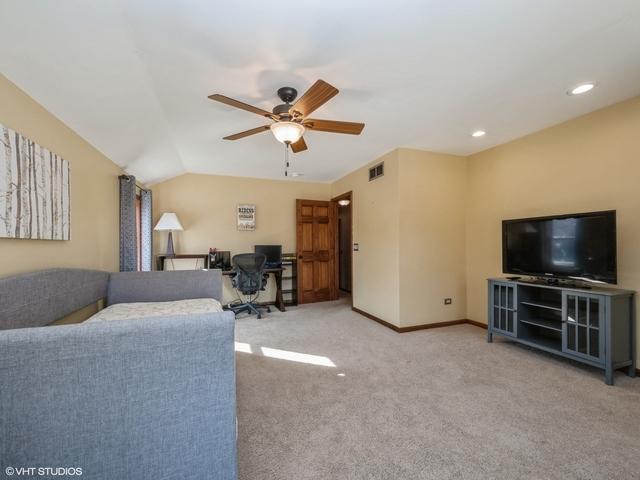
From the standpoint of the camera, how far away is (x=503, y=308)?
3033 mm

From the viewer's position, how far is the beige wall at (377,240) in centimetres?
368

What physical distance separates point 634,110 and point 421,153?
6.21 feet

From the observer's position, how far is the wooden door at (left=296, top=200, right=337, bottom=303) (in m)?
5.26

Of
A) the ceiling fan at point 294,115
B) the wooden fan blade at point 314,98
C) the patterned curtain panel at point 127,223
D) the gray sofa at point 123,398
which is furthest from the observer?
the patterned curtain panel at point 127,223

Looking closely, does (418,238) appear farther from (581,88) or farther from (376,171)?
(581,88)

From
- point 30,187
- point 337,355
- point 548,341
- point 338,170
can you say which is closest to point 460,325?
point 548,341

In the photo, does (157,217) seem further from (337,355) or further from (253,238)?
(337,355)

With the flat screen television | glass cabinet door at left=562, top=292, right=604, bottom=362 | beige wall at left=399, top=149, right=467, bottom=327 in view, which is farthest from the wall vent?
glass cabinet door at left=562, top=292, right=604, bottom=362

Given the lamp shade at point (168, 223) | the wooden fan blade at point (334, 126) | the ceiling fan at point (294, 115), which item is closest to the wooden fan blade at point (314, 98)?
the ceiling fan at point (294, 115)

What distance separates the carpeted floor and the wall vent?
2319mm

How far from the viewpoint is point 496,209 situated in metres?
3.56

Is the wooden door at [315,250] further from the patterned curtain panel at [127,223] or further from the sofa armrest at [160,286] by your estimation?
the patterned curtain panel at [127,223]

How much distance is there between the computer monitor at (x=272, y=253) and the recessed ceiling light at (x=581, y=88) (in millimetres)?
4164

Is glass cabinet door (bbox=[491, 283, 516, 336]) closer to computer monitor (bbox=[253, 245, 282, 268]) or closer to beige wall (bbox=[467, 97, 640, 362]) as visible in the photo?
beige wall (bbox=[467, 97, 640, 362])
